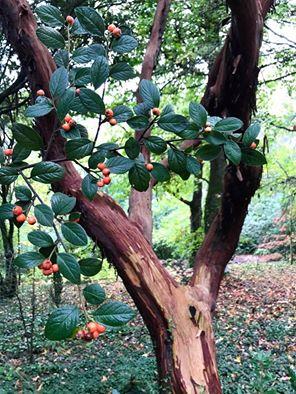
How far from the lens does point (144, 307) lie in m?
2.03

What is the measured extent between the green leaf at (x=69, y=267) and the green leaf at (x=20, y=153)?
31 centimetres

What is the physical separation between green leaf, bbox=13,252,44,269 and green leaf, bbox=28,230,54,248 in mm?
25

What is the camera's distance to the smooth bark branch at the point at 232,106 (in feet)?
7.09

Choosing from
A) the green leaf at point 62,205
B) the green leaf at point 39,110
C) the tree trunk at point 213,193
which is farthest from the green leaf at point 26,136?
the tree trunk at point 213,193

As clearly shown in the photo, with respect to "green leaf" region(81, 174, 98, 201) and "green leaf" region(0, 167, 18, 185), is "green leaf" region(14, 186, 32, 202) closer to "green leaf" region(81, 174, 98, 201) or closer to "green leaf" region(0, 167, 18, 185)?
"green leaf" region(0, 167, 18, 185)

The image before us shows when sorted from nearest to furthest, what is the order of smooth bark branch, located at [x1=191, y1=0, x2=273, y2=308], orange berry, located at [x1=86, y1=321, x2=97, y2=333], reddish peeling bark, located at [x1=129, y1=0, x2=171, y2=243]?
orange berry, located at [x1=86, y1=321, x2=97, y2=333]
smooth bark branch, located at [x1=191, y1=0, x2=273, y2=308]
reddish peeling bark, located at [x1=129, y1=0, x2=171, y2=243]

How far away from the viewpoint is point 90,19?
1.15m

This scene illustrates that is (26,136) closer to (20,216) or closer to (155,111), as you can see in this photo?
(20,216)

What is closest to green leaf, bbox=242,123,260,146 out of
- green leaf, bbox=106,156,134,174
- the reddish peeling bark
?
green leaf, bbox=106,156,134,174

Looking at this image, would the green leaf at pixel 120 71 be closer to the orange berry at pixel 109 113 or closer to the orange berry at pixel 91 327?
the orange berry at pixel 109 113

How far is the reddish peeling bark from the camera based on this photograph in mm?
2484

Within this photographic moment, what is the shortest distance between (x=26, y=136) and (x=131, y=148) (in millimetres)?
291

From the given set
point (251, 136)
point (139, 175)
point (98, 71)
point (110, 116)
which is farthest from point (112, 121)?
point (251, 136)

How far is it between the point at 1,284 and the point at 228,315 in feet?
10.2
